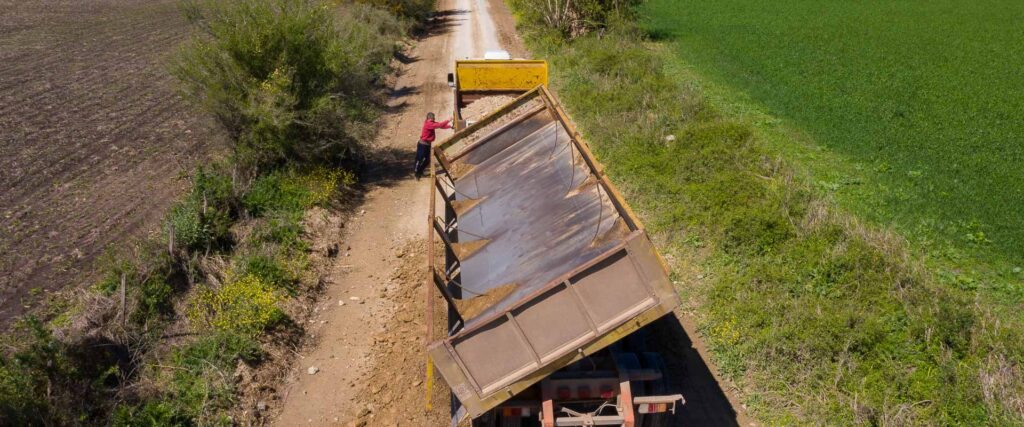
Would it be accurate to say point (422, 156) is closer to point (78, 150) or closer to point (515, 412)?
point (78, 150)

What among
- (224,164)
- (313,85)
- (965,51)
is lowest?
(965,51)

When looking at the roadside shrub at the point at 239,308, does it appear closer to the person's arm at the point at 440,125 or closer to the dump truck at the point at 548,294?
the dump truck at the point at 548,294

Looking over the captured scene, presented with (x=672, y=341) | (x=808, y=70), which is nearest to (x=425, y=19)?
(x=808, y=70)

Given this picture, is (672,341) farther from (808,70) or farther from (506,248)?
(808,70)

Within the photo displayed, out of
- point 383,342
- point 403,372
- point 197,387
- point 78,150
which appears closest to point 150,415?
point 197,387

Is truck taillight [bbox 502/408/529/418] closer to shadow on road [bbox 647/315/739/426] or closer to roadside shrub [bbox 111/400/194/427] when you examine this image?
shadow on road [bbox 647/315/739/426]

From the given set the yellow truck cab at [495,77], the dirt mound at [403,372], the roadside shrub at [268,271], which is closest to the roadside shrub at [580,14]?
the yellow truck cab at [495,77]
